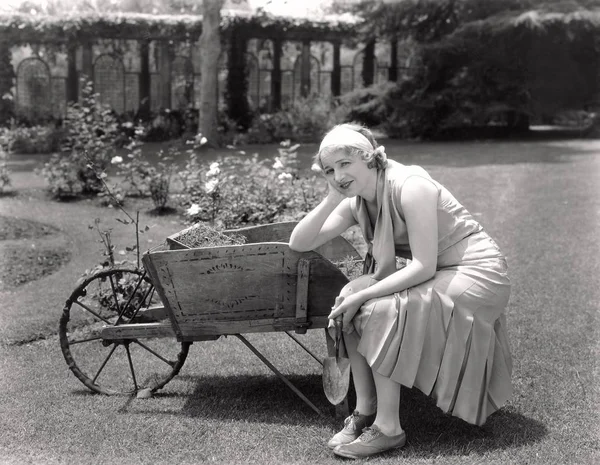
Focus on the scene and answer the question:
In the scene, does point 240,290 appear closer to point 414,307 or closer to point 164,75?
point 414,307

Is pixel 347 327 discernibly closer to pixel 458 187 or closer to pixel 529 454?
pixel 529 454

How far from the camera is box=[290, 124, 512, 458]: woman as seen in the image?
3.66 metres

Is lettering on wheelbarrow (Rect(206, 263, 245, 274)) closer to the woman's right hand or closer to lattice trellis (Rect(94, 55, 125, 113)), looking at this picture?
the woman's right hand

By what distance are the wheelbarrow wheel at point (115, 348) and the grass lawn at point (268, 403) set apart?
0.42 ft

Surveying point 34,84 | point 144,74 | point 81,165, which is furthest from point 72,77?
point 81,165

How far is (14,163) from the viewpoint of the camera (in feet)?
49.2

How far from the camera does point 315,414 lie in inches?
167

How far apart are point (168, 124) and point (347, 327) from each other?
15836 millimetres

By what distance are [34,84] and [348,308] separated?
17730 millimetres

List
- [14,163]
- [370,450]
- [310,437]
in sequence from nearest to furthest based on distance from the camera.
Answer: [370,450], [310,437], [14,163]

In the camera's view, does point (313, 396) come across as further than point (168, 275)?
Yes

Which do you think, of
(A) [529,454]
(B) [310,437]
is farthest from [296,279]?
(A) [529,454]

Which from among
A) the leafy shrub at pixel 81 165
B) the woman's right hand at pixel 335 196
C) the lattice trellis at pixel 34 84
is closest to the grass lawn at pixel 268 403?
the woman's right hand at pixel 335 196

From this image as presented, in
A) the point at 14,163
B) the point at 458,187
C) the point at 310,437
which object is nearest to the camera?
the point at 310,437
